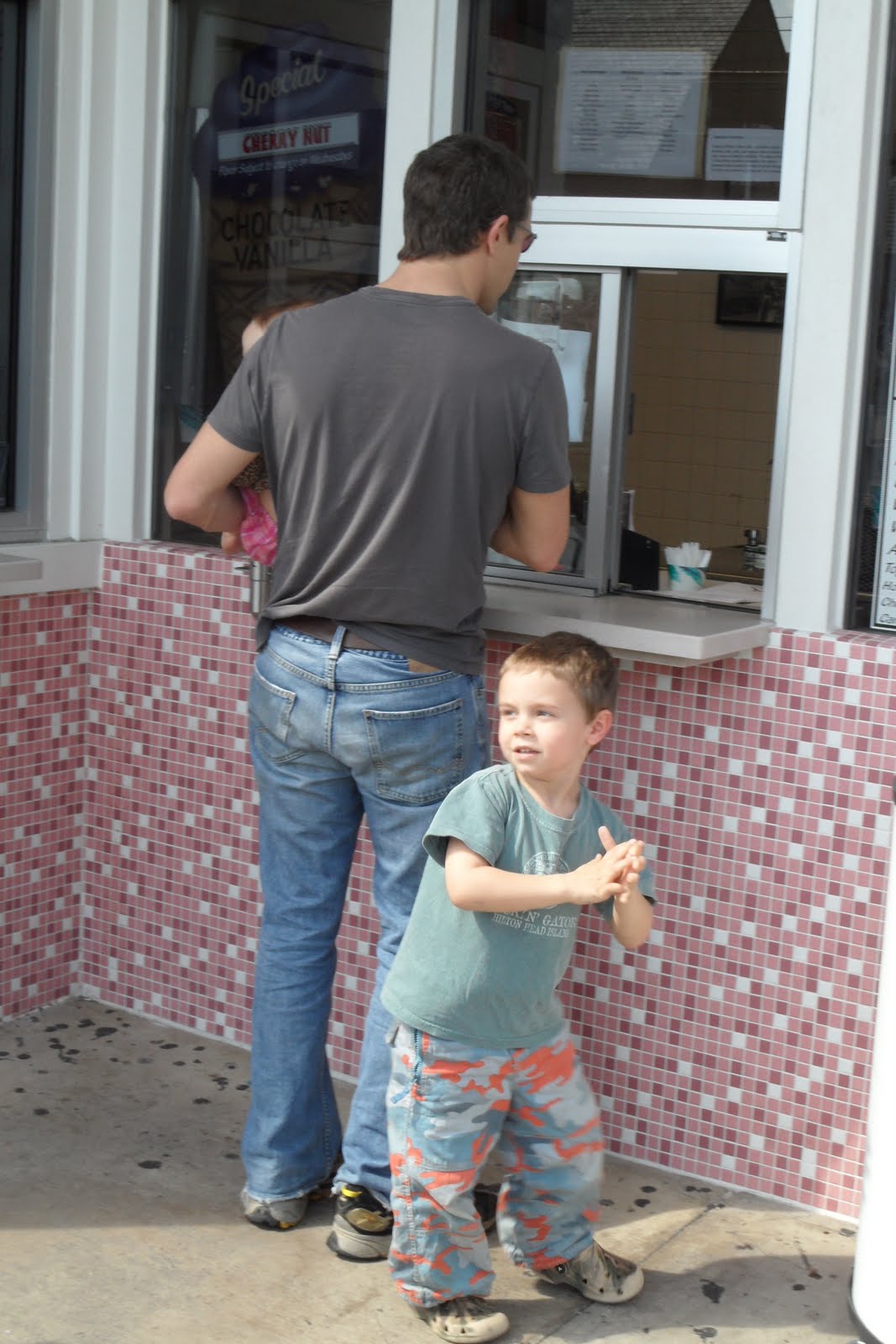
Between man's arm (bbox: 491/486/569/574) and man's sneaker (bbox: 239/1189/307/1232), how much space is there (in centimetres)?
123

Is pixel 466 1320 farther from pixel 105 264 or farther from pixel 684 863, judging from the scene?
pixel 105 264

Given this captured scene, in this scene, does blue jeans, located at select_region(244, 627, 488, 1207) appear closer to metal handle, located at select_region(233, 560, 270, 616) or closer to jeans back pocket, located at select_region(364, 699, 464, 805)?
jeans back pocket, located at select_region(364, 699, 464, 805)

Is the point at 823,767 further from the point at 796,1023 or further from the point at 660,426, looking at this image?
the point at 660,426

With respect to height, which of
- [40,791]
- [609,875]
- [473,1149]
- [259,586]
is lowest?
[473,1149]

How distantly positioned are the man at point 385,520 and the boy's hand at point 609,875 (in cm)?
34

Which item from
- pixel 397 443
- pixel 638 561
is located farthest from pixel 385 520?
pixel 638 561

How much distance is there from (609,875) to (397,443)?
78cm

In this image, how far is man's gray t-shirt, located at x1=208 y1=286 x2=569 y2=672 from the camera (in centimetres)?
261

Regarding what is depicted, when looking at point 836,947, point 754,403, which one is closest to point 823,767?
point 836,947

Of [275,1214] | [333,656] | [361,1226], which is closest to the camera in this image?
[333,656]

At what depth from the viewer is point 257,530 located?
2986 mm

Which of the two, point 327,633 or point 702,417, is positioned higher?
point 702,417

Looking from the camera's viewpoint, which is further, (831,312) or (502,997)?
(831,312)

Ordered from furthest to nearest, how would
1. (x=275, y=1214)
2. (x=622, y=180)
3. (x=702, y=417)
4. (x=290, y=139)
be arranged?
(x=702, y=417)
(x=290, y=139)
(x=622, y=180)
(x=275, y=1214)
